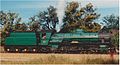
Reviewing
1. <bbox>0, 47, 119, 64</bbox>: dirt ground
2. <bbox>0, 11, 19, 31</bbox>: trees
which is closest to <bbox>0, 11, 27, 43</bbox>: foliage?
<bbox>0, 11, 19, 31</bbox>: trees

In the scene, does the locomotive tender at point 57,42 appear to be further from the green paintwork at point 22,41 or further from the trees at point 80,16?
the trees at point 80,16

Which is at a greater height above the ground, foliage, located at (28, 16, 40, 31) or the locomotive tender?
foliage, located at (28, 16, 40, 31)

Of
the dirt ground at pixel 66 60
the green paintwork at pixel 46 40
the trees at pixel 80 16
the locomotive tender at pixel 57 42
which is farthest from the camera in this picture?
the trees at pixel 80 16

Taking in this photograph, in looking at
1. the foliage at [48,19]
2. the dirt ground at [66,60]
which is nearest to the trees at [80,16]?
the foliage at [48,19]

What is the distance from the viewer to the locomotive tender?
2777cm

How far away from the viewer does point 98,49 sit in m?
27.6

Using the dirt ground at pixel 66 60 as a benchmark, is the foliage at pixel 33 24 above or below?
above

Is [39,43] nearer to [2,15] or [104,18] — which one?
[2,15]

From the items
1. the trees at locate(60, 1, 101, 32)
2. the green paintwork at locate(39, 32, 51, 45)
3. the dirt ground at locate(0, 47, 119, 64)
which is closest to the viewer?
the dirt ground at locate(0, 47, 119, 64)

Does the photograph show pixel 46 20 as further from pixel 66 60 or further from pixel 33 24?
pixel 66 60

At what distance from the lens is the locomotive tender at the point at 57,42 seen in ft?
91.1

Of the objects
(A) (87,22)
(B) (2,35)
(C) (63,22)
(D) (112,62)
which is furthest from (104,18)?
(D) (112,62)

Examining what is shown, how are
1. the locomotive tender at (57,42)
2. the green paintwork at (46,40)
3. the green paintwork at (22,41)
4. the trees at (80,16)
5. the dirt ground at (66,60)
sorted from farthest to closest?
the trees at (80,16) < the green paintwork at (22,41) < the green paintwork at (46,40) < the locomotive tender at (57,42) < the dirt ground at (66,60)

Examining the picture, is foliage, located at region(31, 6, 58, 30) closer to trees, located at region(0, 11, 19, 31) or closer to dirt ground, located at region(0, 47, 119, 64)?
trees, located at region(0, 11, 19, 31)
